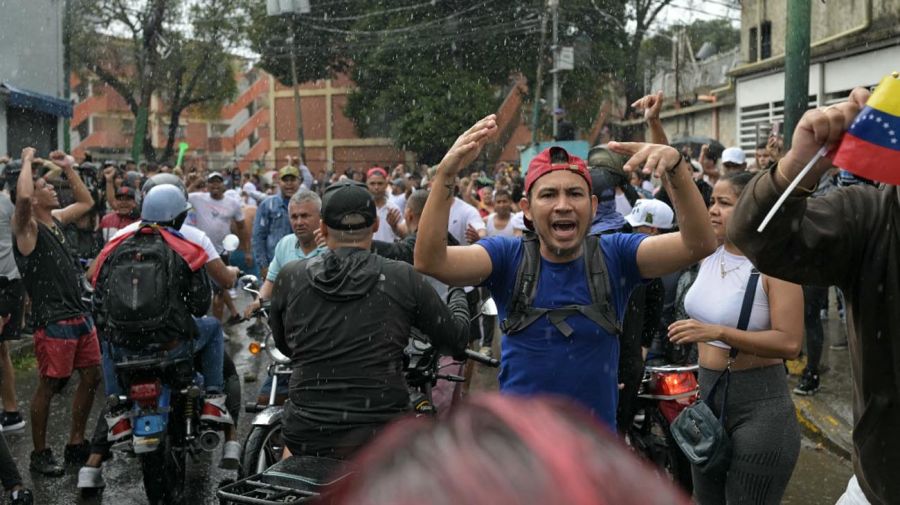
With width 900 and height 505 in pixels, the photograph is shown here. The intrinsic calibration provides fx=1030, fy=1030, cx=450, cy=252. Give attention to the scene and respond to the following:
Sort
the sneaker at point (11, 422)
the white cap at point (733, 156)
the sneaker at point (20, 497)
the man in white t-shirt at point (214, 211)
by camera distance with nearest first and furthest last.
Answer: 1. the sneaker at point (20, 497)
2. the sneaker at point (11, 422)
3. the white cap at point (733, 156)
4. the man in white t-shirt at point (214, 211)

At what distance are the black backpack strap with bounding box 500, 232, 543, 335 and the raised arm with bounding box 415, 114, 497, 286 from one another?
163mm

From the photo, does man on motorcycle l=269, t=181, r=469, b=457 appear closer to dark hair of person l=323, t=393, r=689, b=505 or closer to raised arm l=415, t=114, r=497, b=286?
raised arm l=415, t=114, r=497, b=286

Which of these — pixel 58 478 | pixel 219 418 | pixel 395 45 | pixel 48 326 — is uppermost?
pixel 395 45

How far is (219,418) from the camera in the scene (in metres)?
6.59

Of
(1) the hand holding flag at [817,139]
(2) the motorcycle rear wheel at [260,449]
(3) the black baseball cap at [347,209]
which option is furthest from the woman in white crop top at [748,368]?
(2) the motorcycle rear wheel at [260,449]

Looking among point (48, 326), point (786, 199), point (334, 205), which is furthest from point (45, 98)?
point (786, 199)

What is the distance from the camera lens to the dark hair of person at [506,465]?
1.01 metres

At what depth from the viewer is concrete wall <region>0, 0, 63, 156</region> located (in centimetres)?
2167

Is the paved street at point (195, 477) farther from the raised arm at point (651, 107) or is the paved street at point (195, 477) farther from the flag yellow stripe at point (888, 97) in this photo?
→ the flag yellow stripe at point (888, 97)

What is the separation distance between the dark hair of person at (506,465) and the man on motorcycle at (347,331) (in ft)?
10.5

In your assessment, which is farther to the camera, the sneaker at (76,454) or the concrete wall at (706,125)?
the concrete wall at (706,125)

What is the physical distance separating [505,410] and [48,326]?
22.5 ft

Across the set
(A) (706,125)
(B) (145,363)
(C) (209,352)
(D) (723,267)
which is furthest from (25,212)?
(A) (706,125)

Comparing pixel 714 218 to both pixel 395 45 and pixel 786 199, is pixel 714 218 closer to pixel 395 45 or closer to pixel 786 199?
pixel 786 199
